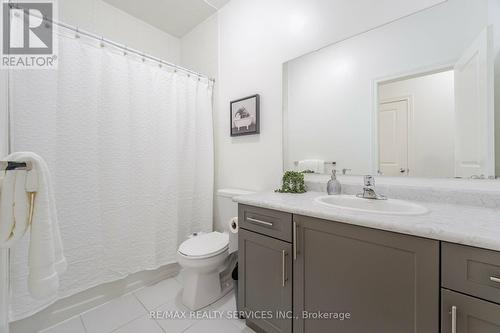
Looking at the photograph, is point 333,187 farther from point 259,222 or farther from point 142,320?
point 142,320

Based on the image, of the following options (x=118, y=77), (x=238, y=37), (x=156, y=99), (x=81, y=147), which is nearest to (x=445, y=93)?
(x=238, y=37)

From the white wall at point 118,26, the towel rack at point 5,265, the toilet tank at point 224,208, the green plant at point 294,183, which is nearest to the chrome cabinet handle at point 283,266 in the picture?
the green plant at point 294,183

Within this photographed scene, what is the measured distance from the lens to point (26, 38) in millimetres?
1163

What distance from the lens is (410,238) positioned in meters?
0.71

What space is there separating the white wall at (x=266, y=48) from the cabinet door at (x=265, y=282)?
1.94ft

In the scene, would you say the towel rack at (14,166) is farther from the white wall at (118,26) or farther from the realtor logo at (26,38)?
the white wall at (118,26)

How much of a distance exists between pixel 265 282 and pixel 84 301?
4.27 feet

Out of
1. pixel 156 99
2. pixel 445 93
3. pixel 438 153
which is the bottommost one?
pixel 438 153

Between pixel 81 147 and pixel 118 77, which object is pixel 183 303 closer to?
pixel 81 147

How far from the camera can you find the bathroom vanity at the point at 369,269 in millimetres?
622

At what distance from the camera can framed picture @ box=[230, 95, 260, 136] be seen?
5.72 ft

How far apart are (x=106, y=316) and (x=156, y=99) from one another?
63.3 inches

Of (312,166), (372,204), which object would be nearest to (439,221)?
(372,204)

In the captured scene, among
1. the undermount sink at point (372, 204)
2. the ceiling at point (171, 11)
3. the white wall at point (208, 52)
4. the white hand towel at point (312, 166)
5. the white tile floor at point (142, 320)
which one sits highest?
the ceiling at point (171, 11)
